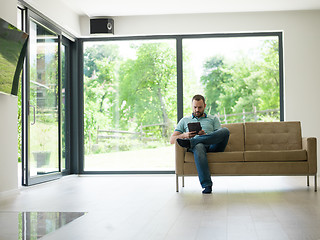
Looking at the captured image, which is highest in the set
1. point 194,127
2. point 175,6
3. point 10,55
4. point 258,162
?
point 175,6

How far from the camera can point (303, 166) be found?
5.09 m

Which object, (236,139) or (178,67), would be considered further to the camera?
(178,67)

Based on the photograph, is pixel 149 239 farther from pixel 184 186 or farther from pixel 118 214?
pixel 184 186

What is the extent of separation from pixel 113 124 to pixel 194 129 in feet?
9.42

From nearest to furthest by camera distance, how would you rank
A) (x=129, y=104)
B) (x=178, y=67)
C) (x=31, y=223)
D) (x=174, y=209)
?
1. (x=31, y=223)
2. (x=174, y=209)
3. (x=178, y=67)
4. (x=129, y=104)

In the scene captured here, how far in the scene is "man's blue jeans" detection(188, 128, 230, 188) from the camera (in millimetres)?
4988

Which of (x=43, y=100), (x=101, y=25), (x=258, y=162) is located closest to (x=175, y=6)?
(x=101, y=25)

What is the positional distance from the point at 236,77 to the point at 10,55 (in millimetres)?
3883

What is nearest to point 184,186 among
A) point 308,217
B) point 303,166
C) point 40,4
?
point 303,166

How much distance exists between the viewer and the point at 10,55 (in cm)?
482

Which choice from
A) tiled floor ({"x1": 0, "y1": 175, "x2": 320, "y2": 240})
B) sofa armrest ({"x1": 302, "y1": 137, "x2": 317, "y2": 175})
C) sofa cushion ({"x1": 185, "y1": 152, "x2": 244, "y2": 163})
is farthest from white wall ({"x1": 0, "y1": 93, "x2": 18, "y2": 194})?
sofa armrest ({"x1": 302, "y1": 137, "x2": 317, "y2": 175})

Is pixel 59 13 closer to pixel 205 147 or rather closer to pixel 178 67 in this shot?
pixel 178 67

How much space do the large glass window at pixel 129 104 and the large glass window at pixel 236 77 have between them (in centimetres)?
40

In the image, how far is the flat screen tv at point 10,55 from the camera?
15.2ft
